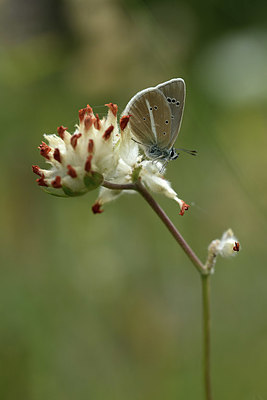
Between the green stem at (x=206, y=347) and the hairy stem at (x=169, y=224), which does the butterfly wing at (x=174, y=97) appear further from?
the green stem at (x=206, y=347)

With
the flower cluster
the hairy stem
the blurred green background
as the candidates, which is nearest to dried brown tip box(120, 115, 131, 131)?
the flower cluster

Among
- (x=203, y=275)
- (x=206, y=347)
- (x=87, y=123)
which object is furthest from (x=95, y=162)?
(x=206, y=347)

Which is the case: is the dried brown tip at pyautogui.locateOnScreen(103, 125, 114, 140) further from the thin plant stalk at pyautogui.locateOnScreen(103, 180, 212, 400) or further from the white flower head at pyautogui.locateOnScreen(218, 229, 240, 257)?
the white flower head at pyautogui.locateOnScreen(218, 229, 240, 257)

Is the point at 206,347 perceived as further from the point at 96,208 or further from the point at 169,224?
the point at 96,208

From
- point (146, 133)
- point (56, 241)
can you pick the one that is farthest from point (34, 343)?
point (146, 133)

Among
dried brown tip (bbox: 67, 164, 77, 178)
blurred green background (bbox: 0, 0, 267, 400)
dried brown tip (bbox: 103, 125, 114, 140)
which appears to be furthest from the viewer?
blurred green background (bbox: 0, 0, 267, 400)
